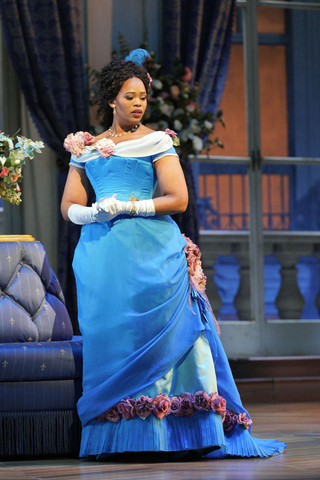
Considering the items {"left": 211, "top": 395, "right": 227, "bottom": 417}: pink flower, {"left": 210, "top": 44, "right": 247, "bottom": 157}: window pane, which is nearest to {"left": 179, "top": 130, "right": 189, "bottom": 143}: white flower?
{"left": 210, "top": 44, "right": 247, "bottom": 157}: window pane

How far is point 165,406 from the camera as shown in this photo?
7.79 feet

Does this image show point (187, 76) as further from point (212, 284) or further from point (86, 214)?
point (86, 214)

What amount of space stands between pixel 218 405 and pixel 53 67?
2754 millimetres

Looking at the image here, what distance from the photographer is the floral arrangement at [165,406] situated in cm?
237

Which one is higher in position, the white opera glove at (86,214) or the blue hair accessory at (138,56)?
the blue hair accessory at (138,56)

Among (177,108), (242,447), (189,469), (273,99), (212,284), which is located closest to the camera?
A: (189,469)

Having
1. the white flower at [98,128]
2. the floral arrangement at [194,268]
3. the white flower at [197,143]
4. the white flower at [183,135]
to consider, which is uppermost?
the white flower at [98,128]

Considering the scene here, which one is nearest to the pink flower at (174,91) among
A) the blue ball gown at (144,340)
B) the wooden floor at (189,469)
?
the blue ball gown at (144,340)

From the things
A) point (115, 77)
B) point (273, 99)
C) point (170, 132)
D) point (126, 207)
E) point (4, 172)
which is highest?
point (273, 99)

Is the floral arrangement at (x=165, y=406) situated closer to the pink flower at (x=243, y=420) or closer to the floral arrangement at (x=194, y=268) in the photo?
the pink flower at (x=243, y=420)

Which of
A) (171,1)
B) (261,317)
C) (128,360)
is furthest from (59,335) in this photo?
(171,1)

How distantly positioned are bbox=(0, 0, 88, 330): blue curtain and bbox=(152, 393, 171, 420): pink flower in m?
1.97

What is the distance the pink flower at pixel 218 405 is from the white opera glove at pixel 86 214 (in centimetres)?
74

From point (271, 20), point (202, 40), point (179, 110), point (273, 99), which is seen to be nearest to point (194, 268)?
point (179, 110)
